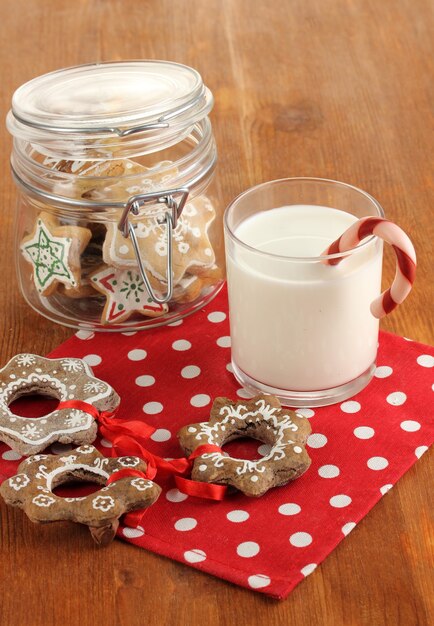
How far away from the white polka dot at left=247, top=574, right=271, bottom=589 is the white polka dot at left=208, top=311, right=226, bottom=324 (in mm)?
440

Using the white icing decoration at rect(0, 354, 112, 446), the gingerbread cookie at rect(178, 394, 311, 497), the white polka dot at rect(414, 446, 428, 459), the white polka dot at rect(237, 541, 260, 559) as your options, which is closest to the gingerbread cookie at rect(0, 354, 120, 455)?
the white icing decoration at rect(0, 354, 112, 446)

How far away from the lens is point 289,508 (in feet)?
3.01

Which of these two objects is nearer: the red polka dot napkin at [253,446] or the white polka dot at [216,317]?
the red polka dot napkin at [253,446]

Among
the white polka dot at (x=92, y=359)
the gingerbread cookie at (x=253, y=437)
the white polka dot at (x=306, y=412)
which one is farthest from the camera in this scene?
the white polka dot at (x=92, y=359)

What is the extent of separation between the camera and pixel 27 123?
3.65 ft

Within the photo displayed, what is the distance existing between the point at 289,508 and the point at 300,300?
22 centimetres

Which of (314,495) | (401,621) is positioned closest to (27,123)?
(314,495)

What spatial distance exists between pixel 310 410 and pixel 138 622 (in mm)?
338

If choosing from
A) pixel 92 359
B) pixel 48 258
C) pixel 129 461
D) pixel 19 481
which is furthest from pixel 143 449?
pixel 48 258

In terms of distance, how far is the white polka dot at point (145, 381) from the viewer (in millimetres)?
1109

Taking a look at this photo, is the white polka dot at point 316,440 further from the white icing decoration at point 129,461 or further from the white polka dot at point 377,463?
the white icing decoration at point 129,461

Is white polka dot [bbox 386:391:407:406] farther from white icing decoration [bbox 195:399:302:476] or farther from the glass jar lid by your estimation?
the glass jar lid

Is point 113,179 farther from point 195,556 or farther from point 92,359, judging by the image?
point 195,556

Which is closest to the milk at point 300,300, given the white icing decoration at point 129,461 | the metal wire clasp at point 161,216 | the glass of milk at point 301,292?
the glass of milk at point 301,292
